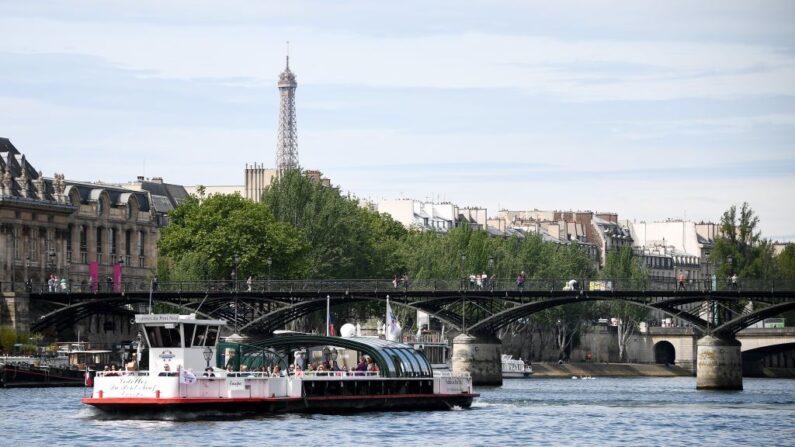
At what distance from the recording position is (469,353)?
5684 inches

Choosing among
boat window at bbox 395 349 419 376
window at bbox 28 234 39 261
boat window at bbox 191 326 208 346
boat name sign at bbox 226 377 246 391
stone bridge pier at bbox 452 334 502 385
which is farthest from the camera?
window at bbox 28 234 39 261

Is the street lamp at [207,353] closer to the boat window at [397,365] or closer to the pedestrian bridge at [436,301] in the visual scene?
the boat window at [397,365]

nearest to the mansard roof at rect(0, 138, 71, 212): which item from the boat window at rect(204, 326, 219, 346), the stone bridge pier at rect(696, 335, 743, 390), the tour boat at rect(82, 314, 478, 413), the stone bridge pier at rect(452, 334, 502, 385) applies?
the stone bridge pier at rect(452, 334, 502, 385)

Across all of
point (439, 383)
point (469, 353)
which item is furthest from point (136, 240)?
point (439, 383)

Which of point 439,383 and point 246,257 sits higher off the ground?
point 246,257

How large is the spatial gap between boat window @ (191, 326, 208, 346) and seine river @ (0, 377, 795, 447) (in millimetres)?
3452

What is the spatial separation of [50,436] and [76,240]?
9680cm

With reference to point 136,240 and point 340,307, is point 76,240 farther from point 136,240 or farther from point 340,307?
point 340,307

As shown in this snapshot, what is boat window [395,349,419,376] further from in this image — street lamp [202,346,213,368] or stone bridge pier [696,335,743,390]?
stone bridge pier [696,335,743,390]

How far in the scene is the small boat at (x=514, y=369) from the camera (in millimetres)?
183625

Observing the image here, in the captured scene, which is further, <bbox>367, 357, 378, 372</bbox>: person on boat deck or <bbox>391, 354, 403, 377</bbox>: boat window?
<bbox>391, 354, 403, 377</bbox>: boat window

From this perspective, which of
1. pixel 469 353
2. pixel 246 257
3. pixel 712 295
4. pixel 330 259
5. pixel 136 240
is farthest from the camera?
pixel 136 240

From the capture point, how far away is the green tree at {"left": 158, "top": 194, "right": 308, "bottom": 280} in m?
160

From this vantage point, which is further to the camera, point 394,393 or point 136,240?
point 136,240
